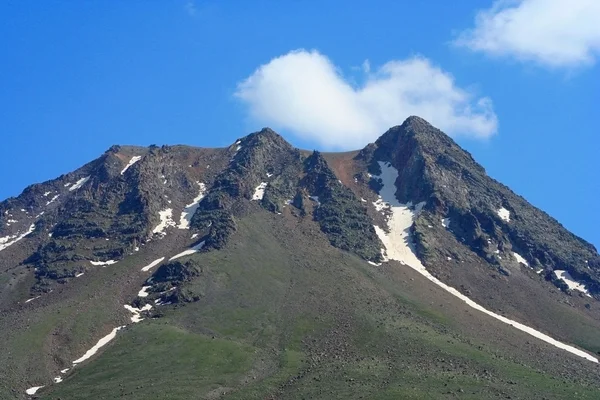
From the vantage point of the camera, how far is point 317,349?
153 metres

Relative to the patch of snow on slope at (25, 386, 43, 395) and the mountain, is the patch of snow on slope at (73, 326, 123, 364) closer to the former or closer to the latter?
the mountain

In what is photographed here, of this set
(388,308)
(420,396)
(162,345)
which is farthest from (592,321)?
(162,345)

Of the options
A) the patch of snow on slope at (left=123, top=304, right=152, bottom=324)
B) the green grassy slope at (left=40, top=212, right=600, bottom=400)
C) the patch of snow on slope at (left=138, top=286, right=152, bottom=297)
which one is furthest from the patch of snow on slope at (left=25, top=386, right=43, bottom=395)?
the patch of snow on slope at (left=138, top=286, right=152, bottom=297)

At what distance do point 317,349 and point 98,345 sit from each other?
52079mm

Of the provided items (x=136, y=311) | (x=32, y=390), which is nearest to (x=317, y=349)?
(x=136, y=311)

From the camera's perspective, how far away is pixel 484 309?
193 meters

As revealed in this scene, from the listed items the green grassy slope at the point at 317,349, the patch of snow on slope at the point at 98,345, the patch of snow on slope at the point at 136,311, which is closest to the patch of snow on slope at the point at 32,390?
the green grassy slope at the point at 317,349

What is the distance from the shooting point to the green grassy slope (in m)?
133

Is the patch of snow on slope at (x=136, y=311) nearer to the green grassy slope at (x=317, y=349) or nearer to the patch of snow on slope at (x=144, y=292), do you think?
the green grassy slope at (x=317, y=349)

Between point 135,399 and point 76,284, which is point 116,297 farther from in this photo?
point 135,399

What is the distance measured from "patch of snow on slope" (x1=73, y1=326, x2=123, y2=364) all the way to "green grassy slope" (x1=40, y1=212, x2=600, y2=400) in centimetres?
264

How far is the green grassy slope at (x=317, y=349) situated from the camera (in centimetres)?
13262

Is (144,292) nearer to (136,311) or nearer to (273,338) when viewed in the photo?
(136,311)

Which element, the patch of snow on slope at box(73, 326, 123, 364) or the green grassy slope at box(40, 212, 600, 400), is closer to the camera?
the green grassy slope at box(40, 212, 600, 400)
